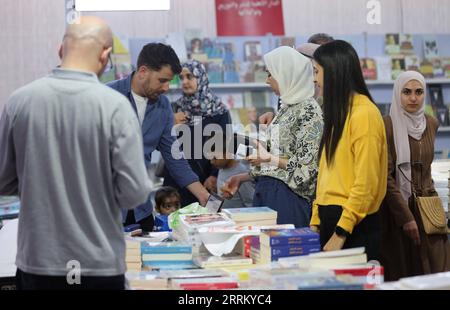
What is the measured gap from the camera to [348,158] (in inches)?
127

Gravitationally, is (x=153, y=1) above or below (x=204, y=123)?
above

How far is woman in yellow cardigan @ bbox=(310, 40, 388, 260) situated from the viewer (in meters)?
3.17


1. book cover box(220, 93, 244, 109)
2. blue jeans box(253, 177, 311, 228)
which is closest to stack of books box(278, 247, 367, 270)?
blue jeans box(253, 177, 311, 228)

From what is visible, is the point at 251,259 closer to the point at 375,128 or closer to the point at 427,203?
the point at 375,128

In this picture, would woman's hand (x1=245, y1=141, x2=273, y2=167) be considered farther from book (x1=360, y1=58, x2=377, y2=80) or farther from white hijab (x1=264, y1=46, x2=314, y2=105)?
book (x1=360, y1=58, x2=377, y2=80)

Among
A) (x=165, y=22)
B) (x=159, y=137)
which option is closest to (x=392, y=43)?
(x=165, y=22)

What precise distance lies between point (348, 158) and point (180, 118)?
265 centimetres

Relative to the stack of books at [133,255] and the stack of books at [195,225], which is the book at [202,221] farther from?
the stack of books at [133,255]

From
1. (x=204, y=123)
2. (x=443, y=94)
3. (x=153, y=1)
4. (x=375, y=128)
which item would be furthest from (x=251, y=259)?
(x=443, y=94)

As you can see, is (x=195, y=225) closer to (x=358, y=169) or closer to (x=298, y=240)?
(x=298, y=240)

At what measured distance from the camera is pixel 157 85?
4203 mm

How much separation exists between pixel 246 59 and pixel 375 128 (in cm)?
396

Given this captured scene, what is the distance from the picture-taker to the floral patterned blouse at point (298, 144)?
376cm

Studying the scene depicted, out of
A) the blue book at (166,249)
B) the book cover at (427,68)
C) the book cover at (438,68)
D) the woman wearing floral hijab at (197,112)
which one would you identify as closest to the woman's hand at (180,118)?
the woman wearing floral hijab at (197,112)
